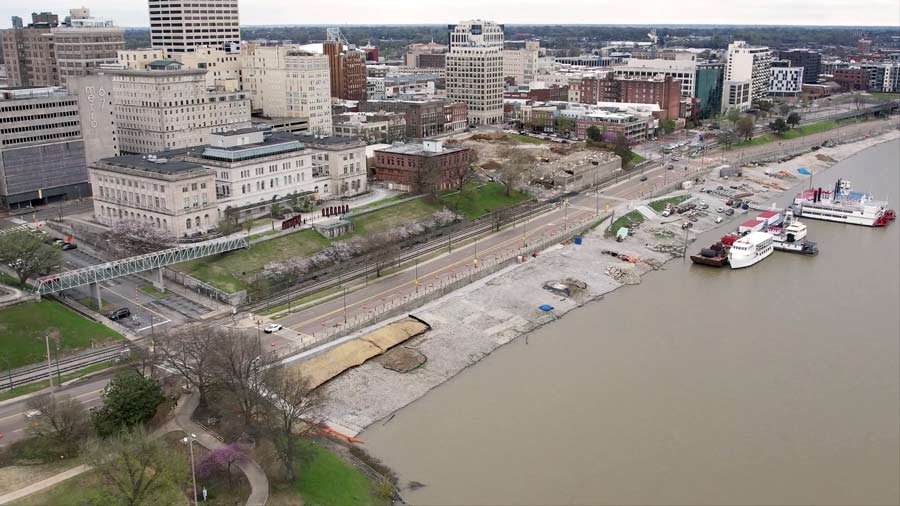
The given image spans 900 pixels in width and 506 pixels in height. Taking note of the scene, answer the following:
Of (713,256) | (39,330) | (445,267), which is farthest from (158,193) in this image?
(713,256)

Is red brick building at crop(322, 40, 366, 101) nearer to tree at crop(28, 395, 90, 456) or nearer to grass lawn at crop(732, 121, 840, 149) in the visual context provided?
grass lawn at crop(732, 121, 840, 149)

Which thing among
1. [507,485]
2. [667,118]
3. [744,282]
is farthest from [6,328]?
[667,118]

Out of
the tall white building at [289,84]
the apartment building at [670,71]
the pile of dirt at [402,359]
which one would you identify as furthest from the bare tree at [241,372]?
the apartment building at [670,71]

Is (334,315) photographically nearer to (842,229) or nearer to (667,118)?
(842,229)

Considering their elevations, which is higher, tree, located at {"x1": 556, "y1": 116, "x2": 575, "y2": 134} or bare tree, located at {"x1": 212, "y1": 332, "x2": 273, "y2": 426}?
tree, located at {"x1": 556, "y1": 116, "x2": 575, "y2": 134}

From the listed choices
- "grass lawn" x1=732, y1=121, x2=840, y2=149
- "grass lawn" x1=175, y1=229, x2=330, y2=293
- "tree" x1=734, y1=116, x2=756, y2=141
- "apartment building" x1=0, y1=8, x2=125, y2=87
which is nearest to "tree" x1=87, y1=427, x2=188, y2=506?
"grass lawn" x1=175, y1=229, x2=330, y2=293

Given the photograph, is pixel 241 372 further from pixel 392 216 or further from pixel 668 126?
pixel 668 126

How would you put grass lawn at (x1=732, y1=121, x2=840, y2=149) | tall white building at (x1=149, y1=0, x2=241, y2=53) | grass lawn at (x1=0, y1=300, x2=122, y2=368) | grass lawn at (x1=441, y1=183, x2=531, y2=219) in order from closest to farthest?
grass lawn at (x1=0, y1=300, x2=122, y2=368) → grass lawn at (x1=441, y1=183, x2=531, y2=219) → tall white building at (x1=149, y1=0, x2=241, y2=53) → grass lawn at (x1=732, y1=121, x2=840, y2=149)
